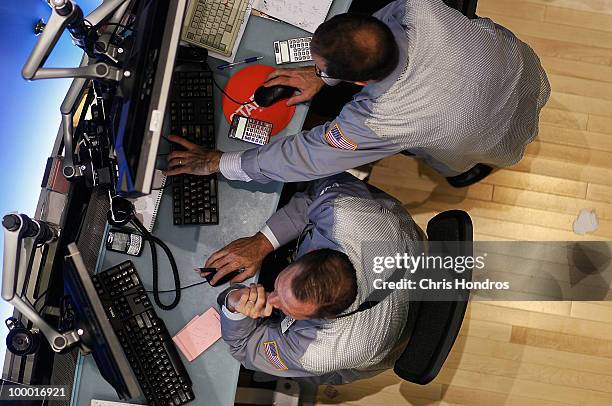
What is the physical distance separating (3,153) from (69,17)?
0.49m

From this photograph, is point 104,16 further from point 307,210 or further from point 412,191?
point 412,191

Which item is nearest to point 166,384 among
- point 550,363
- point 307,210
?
point 307,210

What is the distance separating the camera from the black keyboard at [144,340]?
213 centimetres

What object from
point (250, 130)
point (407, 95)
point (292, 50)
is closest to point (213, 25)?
point (292, 50)

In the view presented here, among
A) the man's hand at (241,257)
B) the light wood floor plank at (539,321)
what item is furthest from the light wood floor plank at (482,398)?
the man's hand at (241,257)

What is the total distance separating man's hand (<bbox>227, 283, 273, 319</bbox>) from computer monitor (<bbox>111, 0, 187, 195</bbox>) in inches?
20.1

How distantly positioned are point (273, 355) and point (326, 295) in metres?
0.34

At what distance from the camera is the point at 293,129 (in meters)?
2.33

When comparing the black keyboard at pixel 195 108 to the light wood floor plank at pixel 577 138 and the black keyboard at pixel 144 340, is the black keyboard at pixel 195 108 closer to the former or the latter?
the black keyboard at pixel 144 340

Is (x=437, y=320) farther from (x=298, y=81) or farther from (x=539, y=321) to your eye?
(x=539, y=321)

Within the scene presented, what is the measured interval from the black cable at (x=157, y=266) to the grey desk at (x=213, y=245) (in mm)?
18

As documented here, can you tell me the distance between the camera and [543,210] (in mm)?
3023

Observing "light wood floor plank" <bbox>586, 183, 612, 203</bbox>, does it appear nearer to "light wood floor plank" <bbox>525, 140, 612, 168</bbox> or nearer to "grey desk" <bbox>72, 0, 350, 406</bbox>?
"light wood floor plank" <bbox>525, 140, 612, 168</bbox>

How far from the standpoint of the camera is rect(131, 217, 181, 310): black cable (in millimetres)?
2197
